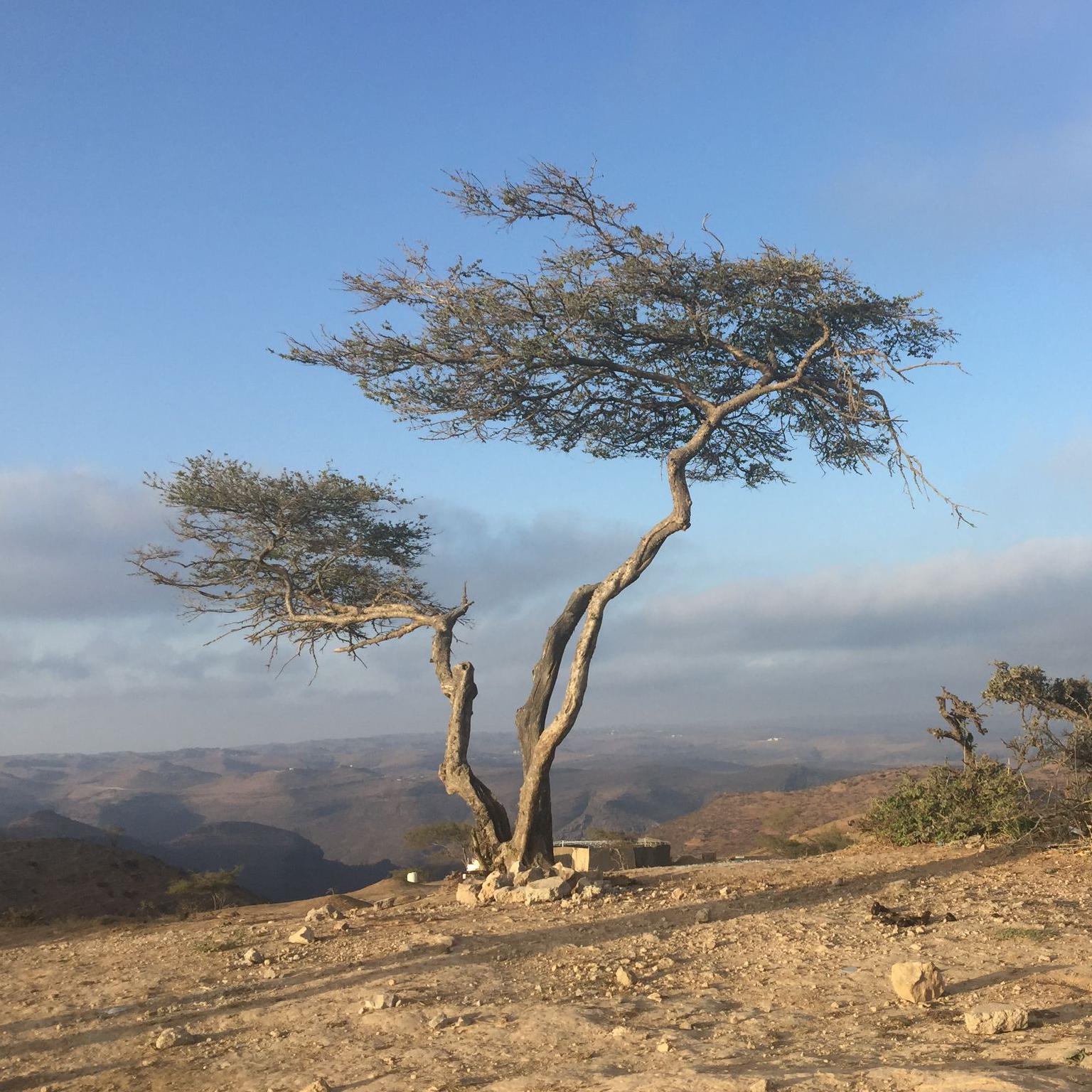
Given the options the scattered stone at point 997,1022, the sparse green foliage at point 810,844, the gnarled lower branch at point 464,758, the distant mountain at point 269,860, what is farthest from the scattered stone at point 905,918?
the distant mountain at point 269,860

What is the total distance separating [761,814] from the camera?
50.0 meters

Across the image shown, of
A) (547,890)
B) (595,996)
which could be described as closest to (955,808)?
(547,890)

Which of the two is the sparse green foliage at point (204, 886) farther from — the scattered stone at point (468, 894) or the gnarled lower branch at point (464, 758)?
the scattered stone at point (468, 894)

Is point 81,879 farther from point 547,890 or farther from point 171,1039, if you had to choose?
point 171,1039

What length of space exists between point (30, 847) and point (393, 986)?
99.8 ft

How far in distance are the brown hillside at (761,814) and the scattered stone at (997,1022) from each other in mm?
35034

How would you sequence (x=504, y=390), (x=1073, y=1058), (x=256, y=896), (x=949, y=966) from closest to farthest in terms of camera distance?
(x=1073, y=1058) < (x=949, y=966) < (x=504, y=390) < (x=256, y=896)

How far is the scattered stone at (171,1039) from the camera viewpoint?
7.36 metres

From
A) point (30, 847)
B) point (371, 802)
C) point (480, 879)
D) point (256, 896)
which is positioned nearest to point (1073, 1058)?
point (480, 879)

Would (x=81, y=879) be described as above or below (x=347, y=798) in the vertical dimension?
A: above

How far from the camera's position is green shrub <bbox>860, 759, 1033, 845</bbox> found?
14.3 m

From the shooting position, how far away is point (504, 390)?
14.8 meters

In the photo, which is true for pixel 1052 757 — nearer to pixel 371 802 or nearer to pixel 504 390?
pixel 504 390

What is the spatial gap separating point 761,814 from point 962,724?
3570cm
